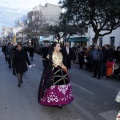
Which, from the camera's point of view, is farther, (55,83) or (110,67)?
(110,67)

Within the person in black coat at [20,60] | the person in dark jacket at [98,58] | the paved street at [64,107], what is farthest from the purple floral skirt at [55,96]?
the person in dark jacket at [98,58]

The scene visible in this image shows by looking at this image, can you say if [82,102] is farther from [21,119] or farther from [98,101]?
[21,119]

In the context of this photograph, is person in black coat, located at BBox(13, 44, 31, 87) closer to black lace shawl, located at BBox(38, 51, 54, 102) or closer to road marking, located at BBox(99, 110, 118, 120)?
black lace shawl, located at BBox(38, 51, 54, 102)

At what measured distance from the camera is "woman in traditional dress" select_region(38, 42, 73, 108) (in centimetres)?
631

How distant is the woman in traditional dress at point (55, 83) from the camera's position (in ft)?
20.7

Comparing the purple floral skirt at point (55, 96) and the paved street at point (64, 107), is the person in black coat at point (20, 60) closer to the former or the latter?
the paved street at point (64, 107)

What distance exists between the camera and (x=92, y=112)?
6.43m

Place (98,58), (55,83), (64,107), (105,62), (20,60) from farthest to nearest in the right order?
1. (105,62)
2. (98,58)
3. (20,60)
4. (64,107)
5. (55,83)

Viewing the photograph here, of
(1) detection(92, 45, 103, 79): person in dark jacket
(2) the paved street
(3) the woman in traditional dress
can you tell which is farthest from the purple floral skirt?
(1) detection(92, 45, 103, 79): person in dark jacket

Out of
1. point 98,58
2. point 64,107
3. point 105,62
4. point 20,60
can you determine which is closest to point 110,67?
point 105,62

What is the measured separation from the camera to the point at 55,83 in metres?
6.39

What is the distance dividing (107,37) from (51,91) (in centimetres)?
2835

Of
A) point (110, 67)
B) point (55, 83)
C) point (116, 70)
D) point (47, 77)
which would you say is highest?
point (47, 77)

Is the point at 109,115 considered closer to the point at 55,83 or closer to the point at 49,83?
the point at 55,83
